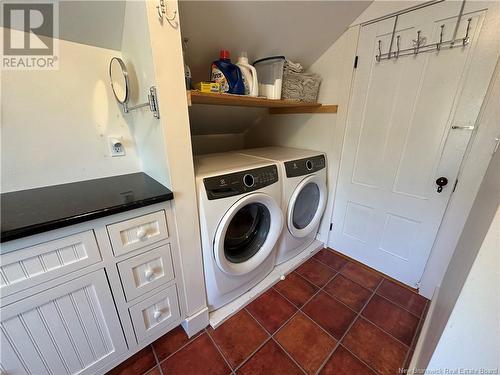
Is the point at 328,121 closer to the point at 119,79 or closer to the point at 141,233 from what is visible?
the point at 119,79

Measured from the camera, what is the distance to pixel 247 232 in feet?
4.90

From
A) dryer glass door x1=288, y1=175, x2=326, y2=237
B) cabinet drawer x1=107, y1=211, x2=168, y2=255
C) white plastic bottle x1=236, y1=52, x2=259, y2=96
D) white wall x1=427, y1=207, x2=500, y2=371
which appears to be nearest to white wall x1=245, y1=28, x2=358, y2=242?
dryer glass door x1=288, y1=175, x2=326, y2=237

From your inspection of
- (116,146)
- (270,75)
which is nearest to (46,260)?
(116,146)

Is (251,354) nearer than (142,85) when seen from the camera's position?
No

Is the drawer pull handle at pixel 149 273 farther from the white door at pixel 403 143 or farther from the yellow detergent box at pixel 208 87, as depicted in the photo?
the white door at pixel 403 143

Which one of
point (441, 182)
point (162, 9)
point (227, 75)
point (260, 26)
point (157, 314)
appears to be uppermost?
point (260, 26)

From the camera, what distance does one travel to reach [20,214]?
0.77 meters

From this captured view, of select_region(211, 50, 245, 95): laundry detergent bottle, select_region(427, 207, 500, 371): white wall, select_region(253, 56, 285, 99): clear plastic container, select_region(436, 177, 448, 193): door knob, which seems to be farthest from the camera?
select_region(253, 56, 285, 99): clear plastic container

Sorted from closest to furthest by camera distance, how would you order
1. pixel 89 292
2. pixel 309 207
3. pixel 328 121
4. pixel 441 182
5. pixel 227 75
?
pixel 89 292 < pixel 227 75 < pixel 441 182 < pixel 328 121 < pixel 309 207

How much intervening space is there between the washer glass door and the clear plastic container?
75cm

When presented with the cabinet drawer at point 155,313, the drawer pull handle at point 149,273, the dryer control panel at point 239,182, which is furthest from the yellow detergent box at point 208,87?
the cabinet drawer at point 155,313

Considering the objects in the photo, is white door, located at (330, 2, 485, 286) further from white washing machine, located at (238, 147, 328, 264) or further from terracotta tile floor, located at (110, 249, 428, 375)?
terracotta tile floor, located at (110, 249, 428, 375)

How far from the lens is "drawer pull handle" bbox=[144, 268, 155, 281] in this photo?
3.31ft

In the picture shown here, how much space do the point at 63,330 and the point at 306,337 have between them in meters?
1.24
